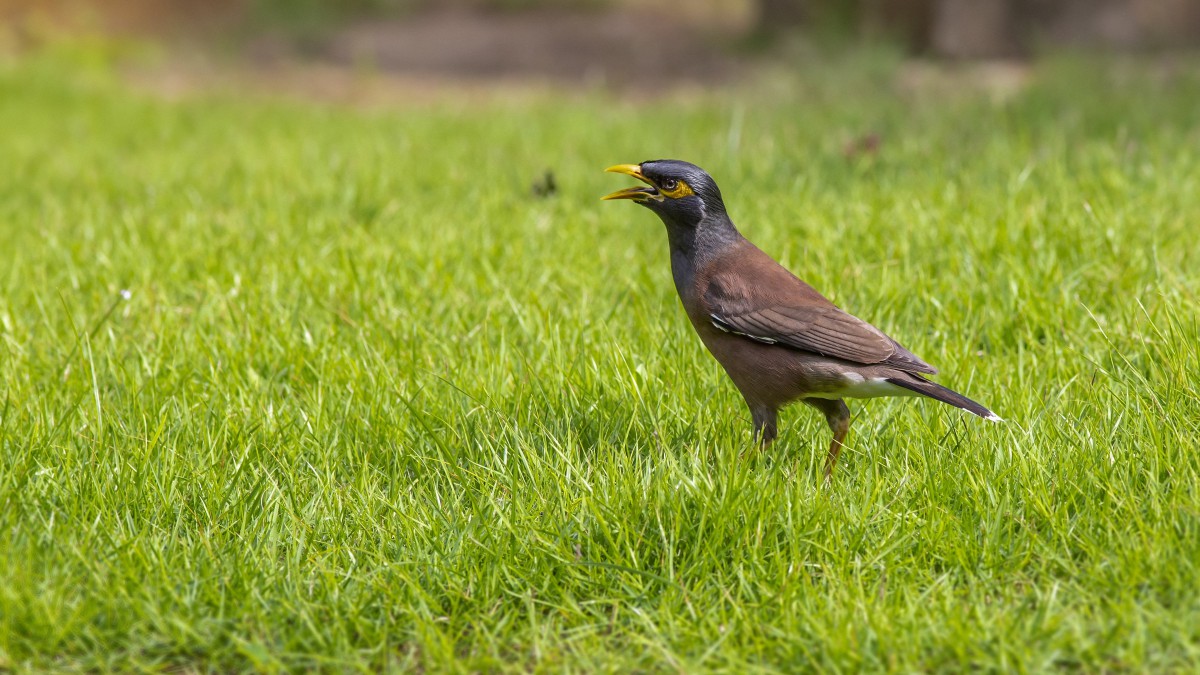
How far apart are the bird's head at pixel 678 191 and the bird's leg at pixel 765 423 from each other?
0.70m

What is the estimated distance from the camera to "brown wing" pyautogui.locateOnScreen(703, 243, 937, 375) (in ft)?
11.9

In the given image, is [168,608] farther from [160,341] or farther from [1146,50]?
[1146,50]

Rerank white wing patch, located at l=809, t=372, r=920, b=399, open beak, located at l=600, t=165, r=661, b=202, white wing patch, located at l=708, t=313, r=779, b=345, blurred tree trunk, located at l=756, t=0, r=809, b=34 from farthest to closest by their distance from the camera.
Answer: blurred tree trunk, located at l=756, t=0, r=809, b=34
open beak, located at l=600, t=165, r=661, b=202
white wing patch, located at l=708, t=313, r=779, b=345
white wing patch, located at l=809, t=372, r=920, b=399

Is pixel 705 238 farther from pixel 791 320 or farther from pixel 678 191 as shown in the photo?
pixel 791 320

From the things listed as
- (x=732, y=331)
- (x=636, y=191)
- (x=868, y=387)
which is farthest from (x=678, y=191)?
(x=868, y=387)

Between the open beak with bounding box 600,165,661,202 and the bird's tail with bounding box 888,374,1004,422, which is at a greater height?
the open beak with bounding box 600,165,661,202

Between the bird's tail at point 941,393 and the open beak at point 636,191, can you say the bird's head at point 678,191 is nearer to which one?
the open beak at point 636,191

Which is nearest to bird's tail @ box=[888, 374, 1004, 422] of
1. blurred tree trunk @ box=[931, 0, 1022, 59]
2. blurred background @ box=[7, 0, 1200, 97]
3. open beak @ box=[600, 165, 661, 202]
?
open beak @ box=[600, 165, 661, 202]

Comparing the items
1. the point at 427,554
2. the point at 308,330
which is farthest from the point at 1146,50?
the point at 427,554

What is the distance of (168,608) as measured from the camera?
115 inches

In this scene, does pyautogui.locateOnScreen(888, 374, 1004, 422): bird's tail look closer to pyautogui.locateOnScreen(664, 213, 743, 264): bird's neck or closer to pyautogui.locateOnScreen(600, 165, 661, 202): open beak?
pyautogui.locateOnScreen(664, 213, 743, 264): bird's neck

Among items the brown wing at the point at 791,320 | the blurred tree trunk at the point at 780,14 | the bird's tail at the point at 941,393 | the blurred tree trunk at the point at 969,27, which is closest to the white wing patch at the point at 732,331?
the brown wing at the point at 791,320

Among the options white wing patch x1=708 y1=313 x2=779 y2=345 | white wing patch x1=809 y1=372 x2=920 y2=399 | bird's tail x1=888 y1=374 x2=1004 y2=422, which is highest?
white wing patch x1=708 y1=313 x2=779 y2=345

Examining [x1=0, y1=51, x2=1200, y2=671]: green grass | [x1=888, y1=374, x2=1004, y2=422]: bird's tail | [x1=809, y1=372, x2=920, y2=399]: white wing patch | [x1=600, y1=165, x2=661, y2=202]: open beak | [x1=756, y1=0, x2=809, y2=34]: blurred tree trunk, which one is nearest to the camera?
[x1=0, y1=51, x2=1200, y2=671]: green grass
